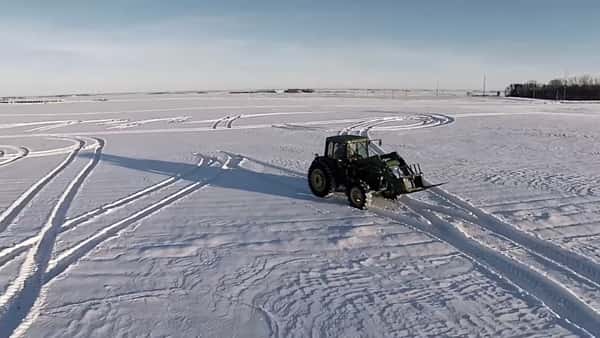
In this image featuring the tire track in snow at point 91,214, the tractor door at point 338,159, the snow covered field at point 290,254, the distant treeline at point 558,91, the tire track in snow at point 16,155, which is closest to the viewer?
the snow covered field at point 290,254

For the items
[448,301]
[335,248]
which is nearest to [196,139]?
[335,248]

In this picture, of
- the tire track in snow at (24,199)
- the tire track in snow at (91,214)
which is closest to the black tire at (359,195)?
the tire track in snow at (91,214)

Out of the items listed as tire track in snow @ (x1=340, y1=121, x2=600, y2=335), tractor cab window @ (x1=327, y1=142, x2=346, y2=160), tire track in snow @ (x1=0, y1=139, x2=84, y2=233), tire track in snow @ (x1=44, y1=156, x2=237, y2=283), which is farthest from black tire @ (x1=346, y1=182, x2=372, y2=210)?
tire track in snow @ (x1=0, y1=139, x2=84, y2=233)

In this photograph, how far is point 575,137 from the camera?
19312 mm

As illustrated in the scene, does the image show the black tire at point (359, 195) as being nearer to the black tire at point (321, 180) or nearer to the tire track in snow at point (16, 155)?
the black tire at point (321, 180)

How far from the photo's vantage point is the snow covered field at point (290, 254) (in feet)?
15.2

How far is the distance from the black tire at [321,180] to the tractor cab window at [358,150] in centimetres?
65

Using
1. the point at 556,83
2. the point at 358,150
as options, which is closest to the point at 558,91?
the point at 556,83

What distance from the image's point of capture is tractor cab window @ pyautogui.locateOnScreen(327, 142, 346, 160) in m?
9.43

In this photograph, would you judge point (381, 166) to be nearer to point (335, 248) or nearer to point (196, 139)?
point (335, 248)

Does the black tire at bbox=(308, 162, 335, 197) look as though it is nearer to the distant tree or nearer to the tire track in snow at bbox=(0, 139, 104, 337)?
the tire track in snow at bbox=(0, 139, 104, 337)

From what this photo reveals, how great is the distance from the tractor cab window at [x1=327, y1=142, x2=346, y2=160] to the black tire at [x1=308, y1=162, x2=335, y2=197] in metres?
0.43

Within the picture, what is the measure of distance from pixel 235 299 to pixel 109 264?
7.19 ft

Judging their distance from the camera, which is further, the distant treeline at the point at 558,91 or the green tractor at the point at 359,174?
the distant treeline at the point at 558,91
